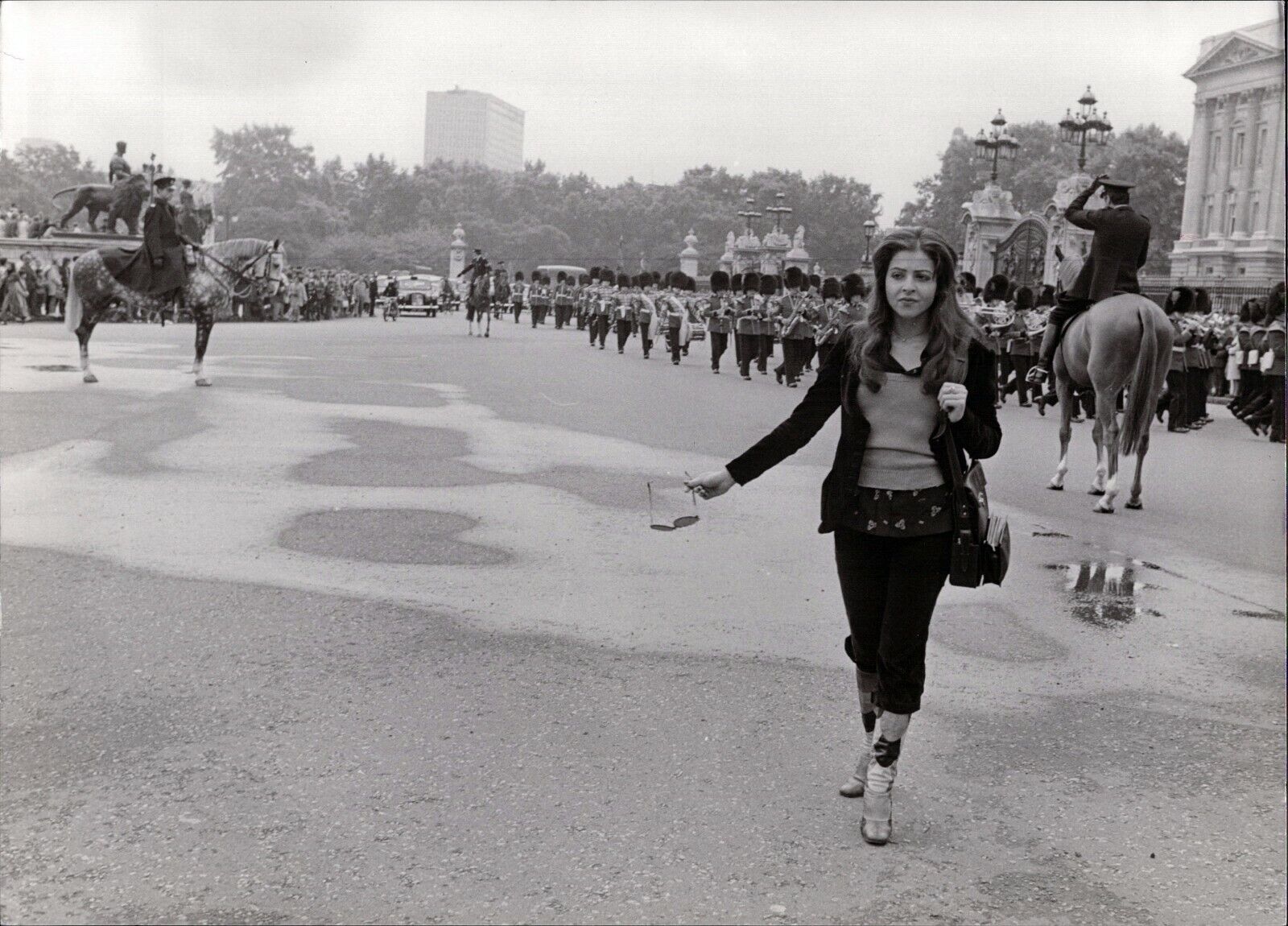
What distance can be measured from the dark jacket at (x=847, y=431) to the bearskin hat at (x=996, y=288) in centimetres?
1974

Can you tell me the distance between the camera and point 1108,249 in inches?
432

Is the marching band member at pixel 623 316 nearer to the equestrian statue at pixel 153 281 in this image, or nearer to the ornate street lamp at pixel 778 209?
the equestrian statue at pixel 153 281

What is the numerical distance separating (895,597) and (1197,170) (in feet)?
208

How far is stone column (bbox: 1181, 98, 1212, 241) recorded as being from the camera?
60.6 meters

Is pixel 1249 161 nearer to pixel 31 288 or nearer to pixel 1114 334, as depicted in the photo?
pixel 31 288

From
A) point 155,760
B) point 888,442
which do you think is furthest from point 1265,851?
point 155,760

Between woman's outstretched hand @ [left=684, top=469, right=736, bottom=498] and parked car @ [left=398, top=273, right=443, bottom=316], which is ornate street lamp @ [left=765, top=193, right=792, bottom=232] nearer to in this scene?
parked car @ [left=398, top=273, right=443, bottom=316]

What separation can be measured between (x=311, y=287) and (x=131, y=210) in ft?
35.6

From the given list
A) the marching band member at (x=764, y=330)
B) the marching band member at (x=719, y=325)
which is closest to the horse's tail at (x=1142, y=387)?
the marching band member at (x=764, y=330)

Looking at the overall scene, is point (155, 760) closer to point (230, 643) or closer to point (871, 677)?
point (230, 643)

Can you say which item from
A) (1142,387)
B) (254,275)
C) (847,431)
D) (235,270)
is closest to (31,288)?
(254,275)

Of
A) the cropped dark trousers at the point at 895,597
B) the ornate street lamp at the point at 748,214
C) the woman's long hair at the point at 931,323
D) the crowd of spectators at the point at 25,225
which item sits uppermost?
the ornate street lamp at the point at 748,214

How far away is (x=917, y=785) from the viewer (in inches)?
182

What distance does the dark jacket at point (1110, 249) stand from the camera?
1079 centimetres
